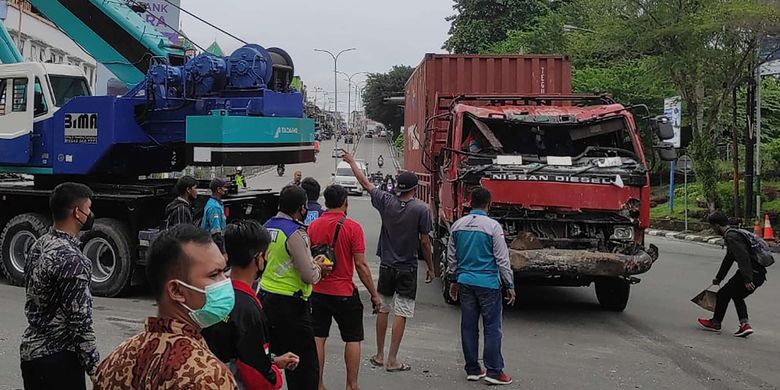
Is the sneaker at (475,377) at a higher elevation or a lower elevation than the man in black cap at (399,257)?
lower

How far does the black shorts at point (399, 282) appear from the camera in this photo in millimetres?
6480

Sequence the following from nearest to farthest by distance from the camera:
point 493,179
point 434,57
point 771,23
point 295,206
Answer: point 295,206, point 493,179, point 434,57, point 771,23

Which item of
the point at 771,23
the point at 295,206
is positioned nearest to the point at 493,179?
the point at 295,206

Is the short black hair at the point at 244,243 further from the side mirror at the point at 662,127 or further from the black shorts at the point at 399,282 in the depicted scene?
the side mirror at the point at 662,127

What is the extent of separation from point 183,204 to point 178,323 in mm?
6542

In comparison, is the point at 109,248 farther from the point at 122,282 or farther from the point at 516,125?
the point at 516,125

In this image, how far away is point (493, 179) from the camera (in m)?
8.62

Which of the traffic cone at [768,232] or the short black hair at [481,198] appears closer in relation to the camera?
the short black hair at [481,198]

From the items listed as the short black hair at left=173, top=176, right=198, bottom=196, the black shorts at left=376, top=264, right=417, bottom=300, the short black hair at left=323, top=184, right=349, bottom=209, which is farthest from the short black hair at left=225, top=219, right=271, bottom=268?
the short black hair at left=173, top=176, right=198, bottom=196

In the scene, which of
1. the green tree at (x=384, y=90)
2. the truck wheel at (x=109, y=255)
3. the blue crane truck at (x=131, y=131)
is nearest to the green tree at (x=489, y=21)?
the green tree at (x=384, y=90)

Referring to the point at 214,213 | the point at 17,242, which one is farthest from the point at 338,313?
the point at 17,242

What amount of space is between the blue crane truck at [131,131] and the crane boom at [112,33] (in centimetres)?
2

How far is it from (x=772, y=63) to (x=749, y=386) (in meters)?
17.2

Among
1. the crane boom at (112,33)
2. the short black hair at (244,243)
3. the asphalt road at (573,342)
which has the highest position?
the crane boom at (112,33)
